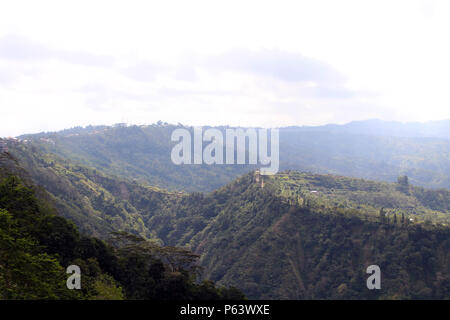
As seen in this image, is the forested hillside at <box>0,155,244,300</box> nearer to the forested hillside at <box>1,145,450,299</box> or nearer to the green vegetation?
the green vegetation

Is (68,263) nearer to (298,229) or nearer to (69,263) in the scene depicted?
(69,263)

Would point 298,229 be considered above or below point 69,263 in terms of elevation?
below

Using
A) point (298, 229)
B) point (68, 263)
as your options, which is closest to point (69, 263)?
point (68, 263)

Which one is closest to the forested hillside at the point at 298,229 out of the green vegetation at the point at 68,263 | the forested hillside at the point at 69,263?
the forested hillside at the point at 69,263

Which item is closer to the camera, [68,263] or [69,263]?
[69,263]

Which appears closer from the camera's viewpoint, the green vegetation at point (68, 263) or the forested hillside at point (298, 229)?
the green vegetation at point (68, 263)

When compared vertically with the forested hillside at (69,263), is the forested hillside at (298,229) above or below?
below

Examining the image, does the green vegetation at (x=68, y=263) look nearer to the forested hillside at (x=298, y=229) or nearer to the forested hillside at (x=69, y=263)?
the forested hillside at (x=69, y=263)

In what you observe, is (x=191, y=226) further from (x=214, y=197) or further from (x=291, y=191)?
(x=291, y=191)

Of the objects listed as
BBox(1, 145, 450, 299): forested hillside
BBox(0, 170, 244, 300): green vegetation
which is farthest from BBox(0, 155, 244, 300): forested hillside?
BBox(1, 145, 450, 299): forested hillside
